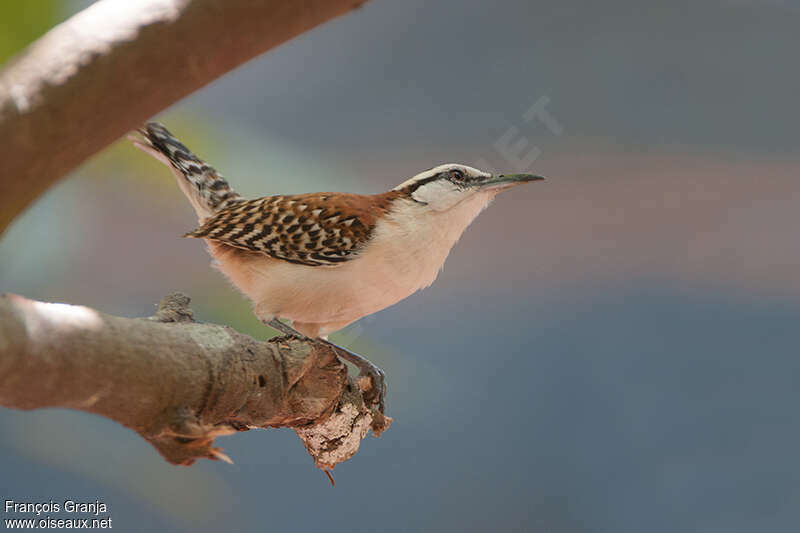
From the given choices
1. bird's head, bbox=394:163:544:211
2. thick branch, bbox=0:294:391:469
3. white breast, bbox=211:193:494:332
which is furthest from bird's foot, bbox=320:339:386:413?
bird's head, bbox=394:163:544:211

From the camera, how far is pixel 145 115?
94 cm

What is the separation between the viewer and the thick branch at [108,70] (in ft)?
2.87

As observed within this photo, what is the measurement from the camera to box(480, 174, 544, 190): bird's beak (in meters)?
2.10

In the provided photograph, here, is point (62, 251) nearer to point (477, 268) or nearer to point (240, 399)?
point (477, 268)

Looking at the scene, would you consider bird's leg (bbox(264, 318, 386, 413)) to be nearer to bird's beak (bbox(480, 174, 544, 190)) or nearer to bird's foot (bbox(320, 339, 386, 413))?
bird's foot (bbox(320, 339, 386, 413))

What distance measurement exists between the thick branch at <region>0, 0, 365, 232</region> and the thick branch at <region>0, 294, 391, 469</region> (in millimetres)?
192

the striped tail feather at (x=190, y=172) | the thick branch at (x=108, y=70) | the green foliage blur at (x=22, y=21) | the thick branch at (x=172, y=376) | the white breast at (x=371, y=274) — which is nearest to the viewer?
the thick branch at (x=108, y=70)

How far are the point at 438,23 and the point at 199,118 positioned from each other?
1.24 meters

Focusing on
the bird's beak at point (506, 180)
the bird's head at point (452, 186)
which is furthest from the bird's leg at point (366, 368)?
the bird's beak at point (506, 180)

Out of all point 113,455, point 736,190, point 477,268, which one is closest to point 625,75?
point 736,190

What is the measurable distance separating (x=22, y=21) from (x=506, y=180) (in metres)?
2.02

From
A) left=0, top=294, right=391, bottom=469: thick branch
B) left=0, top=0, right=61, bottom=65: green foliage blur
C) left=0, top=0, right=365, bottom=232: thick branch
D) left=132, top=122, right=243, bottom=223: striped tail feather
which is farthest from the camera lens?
left=0, top=0, right=61, bottom=65: green foliage blur

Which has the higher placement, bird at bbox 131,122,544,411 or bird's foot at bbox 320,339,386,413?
bird at bbox 131,122,544,411

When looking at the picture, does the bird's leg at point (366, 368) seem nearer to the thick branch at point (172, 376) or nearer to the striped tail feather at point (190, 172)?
the thick branch at point (172, 376)
